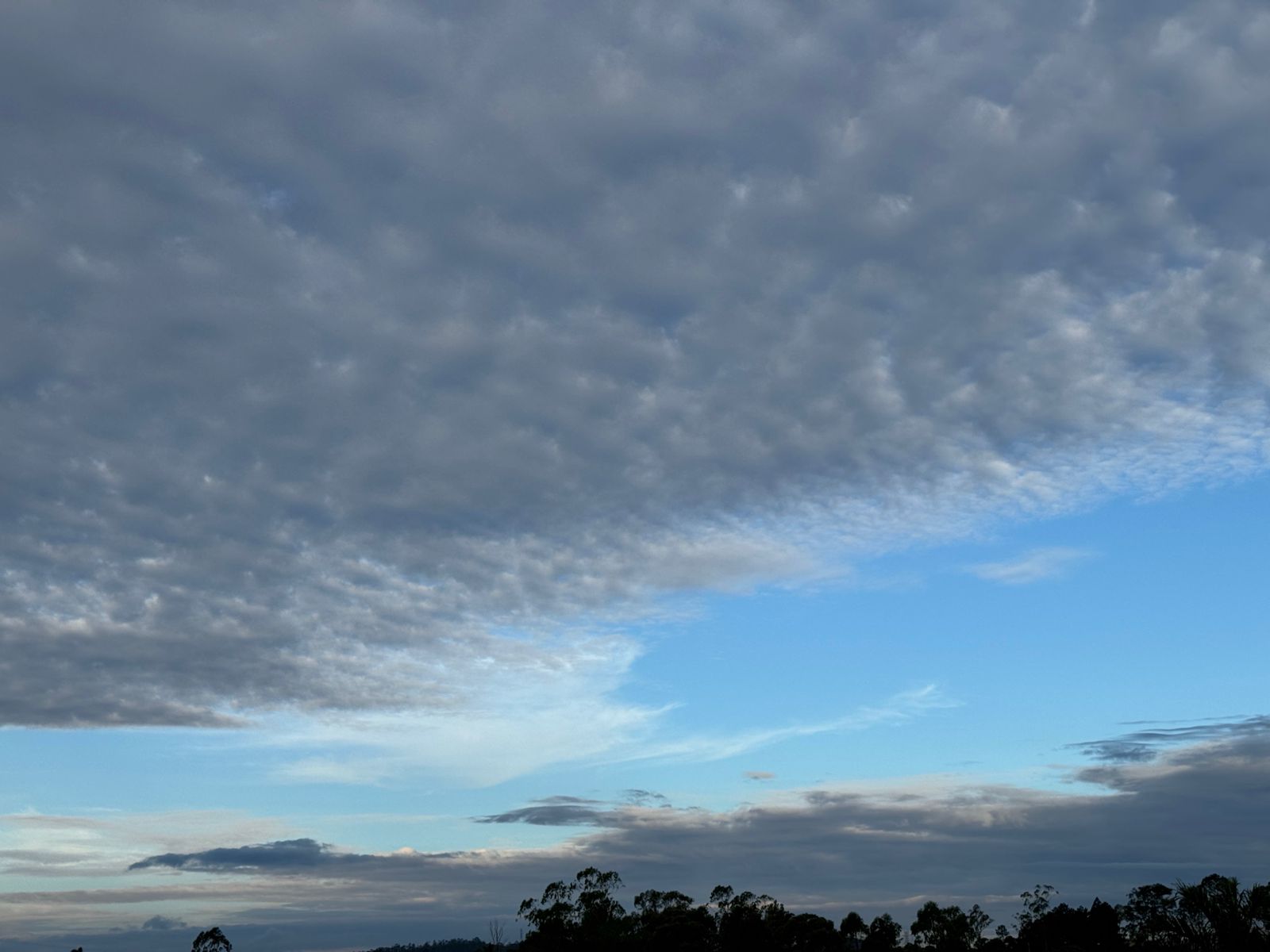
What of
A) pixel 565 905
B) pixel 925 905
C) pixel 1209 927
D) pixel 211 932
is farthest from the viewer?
pixel 925 905

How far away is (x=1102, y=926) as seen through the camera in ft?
493

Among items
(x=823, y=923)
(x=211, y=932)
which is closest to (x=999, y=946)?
(x=823, y=923)

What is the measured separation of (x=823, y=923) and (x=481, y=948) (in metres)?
46.9

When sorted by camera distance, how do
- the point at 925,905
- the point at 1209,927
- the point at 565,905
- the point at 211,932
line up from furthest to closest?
1. the point at 925,905
2. the point at 565,905
3. the point at 211,932
4. the point at 1209,927

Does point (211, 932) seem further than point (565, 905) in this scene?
No

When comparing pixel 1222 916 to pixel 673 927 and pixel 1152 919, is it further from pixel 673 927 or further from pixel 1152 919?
pixel 673 927

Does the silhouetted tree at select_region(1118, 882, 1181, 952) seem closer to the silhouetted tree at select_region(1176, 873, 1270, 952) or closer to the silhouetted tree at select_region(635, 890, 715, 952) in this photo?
the silhouetted tree at select_region(1176, 873, 1270, 952)

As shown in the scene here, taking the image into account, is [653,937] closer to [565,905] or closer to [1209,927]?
[565,905]

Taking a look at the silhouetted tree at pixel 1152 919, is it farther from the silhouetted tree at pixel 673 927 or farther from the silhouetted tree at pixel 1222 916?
the silhouetted tree at pixel 673 927

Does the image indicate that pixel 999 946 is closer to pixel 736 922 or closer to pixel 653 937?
pixel 736 922

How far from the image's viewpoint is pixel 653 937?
486 ft

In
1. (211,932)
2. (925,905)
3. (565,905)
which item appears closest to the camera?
(211,932)

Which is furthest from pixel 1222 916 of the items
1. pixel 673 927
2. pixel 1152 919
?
pixel 673 927

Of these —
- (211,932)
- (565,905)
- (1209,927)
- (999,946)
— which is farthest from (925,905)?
(211,932)
